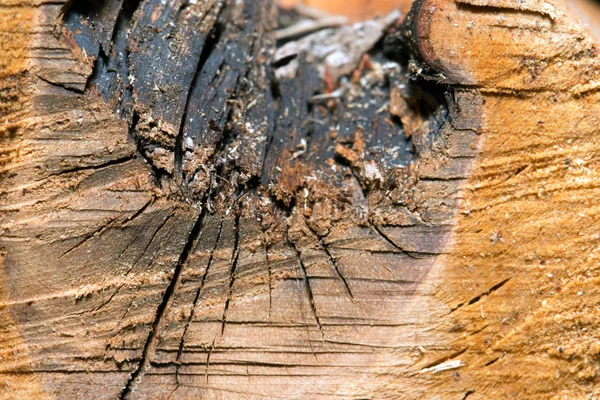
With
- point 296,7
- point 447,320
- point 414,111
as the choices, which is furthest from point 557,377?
point 296,7

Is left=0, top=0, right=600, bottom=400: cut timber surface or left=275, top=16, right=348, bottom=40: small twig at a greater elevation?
left=275, top=16, right=348, bottom=40: small twig

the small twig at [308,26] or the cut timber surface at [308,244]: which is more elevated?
the small twig at [308,26]

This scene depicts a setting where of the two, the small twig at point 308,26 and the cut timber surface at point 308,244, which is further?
the small twig at point 308,26

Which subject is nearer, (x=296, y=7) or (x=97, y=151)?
(x=97, y=151)

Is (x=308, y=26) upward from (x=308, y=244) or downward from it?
upward

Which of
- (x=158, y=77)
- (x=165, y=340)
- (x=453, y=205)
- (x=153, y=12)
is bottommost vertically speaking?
(x=165, y=340)

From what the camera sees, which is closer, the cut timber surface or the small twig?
the cut timber surface

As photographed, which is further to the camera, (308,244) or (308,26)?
(308,26)

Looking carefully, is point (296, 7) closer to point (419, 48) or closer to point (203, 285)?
point (419, 48)
